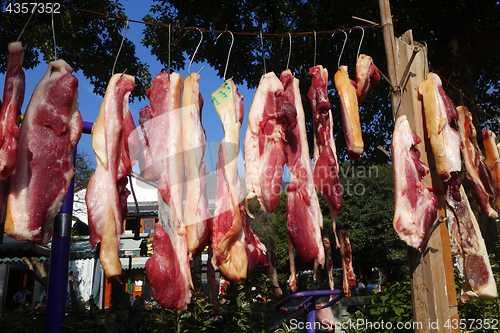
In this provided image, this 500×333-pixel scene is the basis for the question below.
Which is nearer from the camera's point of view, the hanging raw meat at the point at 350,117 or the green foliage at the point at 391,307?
the hanging raw meat at the point at 350,117

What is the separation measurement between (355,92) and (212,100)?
4.28 ft

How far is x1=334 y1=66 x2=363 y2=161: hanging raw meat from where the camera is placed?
2.92m

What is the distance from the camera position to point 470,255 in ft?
11.4

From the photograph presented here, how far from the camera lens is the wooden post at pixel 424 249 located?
112 inches

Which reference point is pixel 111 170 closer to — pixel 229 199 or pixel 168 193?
pixel 168 193

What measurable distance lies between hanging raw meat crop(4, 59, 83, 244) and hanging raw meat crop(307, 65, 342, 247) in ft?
6.47

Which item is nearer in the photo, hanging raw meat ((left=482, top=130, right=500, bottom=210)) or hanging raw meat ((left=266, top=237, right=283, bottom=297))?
hanging raw meat ((left=266, top=237, right=283, bottom=297))

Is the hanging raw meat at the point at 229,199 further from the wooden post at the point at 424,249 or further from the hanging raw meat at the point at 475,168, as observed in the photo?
the hanging raw meat at the point at 475,168

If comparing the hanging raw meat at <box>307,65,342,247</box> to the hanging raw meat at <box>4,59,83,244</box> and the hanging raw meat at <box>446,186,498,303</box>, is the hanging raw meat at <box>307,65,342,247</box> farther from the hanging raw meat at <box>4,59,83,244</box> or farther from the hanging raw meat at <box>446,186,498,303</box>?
the hanging raw meat at <box>4,59,83,244</box>

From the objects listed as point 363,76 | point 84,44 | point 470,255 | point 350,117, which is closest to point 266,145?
point 350,117

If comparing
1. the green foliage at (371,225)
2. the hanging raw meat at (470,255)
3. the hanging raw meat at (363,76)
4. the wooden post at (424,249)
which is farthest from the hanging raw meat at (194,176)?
the green foliage at (371,225)

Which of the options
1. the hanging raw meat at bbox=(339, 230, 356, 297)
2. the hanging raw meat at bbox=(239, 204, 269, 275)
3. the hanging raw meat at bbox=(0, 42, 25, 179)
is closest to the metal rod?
the hanging raw meat at bbox=(0, 42, 25, 179)

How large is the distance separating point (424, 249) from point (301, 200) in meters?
1.16

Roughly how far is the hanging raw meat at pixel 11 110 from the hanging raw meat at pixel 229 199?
1371 millimetres
